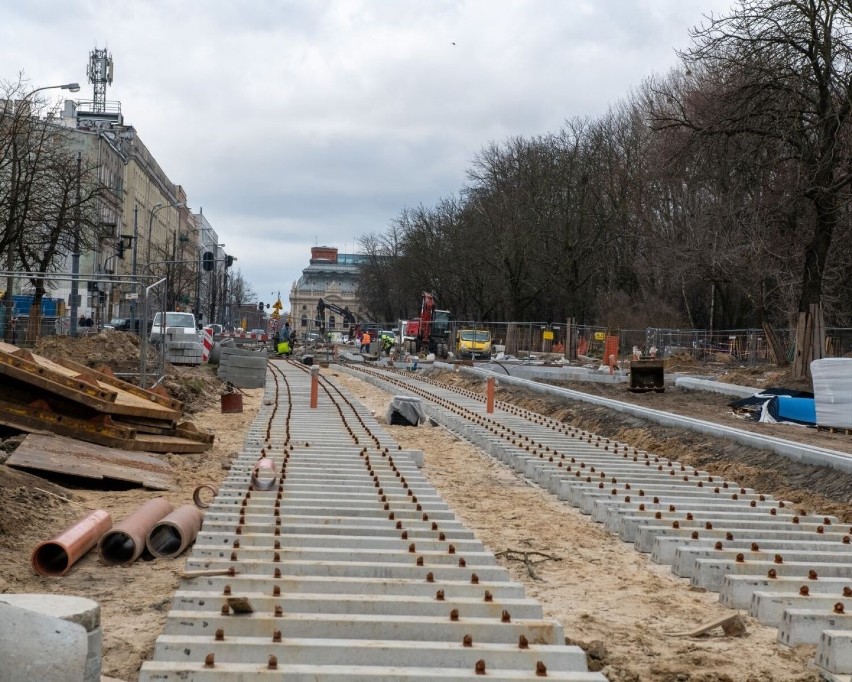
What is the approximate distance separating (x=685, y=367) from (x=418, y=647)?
111 feet

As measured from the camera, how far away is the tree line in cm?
2314

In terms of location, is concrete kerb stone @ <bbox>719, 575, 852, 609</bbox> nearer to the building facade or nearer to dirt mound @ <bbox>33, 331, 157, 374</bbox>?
dirt mound @ <bbox>33, 331, 157, 374</bbox>

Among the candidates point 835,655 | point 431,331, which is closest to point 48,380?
point 835,655

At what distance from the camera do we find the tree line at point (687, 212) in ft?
Answer: 75.9

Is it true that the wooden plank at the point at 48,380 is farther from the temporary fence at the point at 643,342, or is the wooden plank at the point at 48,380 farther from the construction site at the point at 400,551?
the temporary fence at the point at 643,342

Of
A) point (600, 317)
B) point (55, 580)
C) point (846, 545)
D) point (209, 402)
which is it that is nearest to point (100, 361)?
point (209, 402)

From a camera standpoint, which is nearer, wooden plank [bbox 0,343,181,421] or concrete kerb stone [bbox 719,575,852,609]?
concrete kerb stone [bbox 719,575,852,609]

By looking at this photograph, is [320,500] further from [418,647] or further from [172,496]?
[418,647]

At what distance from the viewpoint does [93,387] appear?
11.1 meters

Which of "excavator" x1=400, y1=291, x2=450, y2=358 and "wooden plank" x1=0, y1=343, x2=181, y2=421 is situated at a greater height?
"excavator" x1=400, y1=291, x2=450, y2=358

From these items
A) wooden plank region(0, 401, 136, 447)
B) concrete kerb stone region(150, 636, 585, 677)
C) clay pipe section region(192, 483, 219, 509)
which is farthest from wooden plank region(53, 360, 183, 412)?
concrete kerb stone region(150, 636, 585, 677)

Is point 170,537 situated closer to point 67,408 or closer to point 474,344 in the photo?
point 67,408

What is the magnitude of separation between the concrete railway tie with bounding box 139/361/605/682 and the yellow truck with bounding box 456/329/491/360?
3939 cm

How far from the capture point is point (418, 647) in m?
4.89
